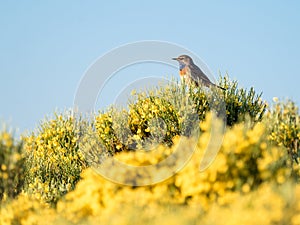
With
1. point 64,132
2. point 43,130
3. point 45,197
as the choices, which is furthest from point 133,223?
point 43,130

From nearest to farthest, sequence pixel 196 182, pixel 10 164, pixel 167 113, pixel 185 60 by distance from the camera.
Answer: pixel 196 182
pixel 10 164
pixel 167 113
pixel 185 60

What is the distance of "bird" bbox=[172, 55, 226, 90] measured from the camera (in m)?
12.8

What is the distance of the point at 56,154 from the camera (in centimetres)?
1357

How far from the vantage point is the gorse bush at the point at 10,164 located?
7.64 m

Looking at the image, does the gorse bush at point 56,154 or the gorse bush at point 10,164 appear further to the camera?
the gorse bush at point 56,154

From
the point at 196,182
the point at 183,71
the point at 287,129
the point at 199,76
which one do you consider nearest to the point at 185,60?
the point at 183,71

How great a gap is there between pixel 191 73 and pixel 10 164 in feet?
20.9

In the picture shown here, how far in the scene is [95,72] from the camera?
36.7 feet

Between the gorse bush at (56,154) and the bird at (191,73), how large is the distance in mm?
3284

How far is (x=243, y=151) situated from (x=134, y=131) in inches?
271

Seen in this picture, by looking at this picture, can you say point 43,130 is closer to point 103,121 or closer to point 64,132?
point 64,132

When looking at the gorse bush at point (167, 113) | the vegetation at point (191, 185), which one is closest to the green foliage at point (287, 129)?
the vegetation at point (191, 185)

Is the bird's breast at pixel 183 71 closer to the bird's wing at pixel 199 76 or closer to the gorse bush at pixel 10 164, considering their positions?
the bird's wing at pixel 199 76

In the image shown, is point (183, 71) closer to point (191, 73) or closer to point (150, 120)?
point (191, 73)
